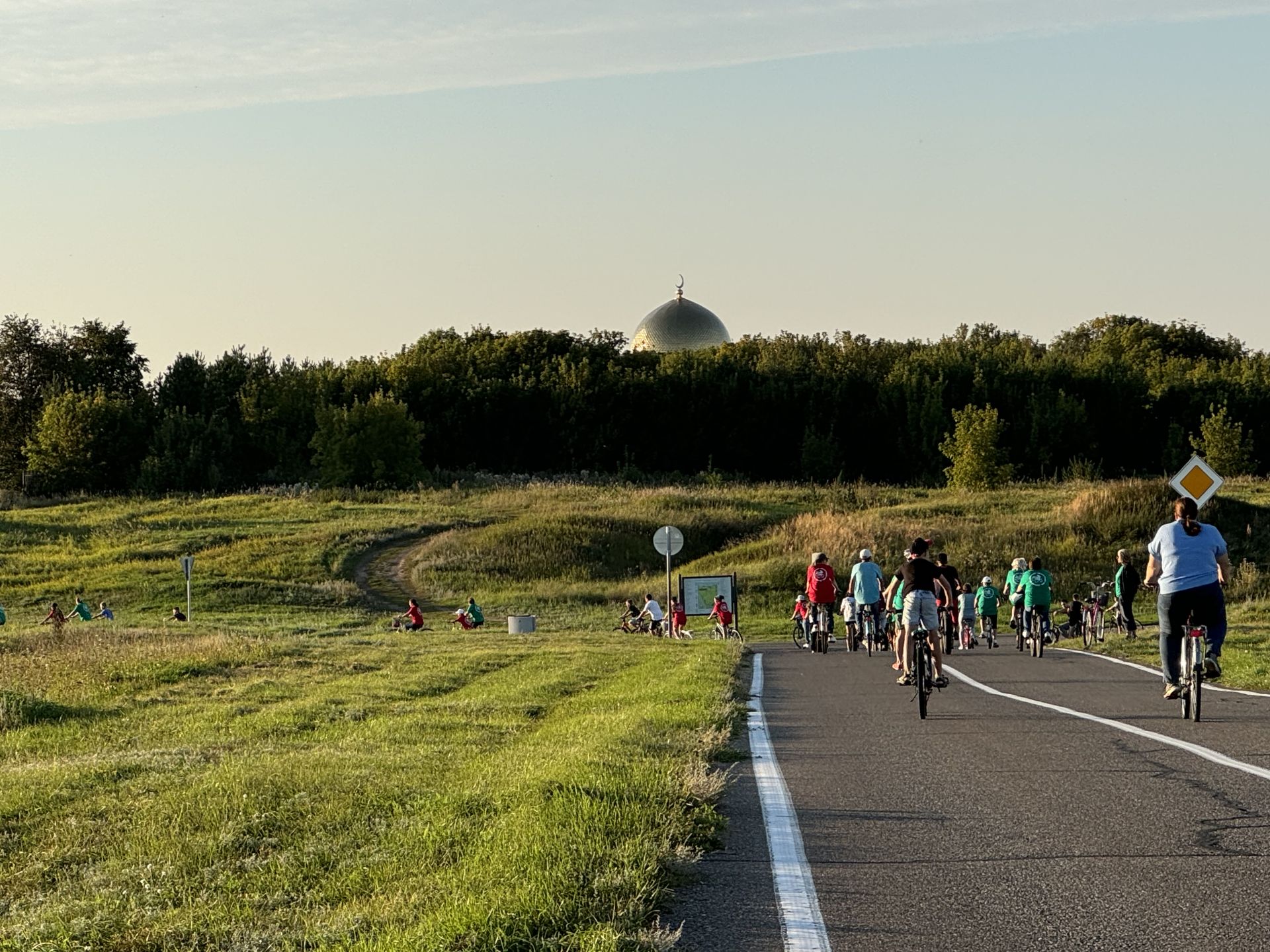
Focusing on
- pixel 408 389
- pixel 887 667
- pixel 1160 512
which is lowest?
pixel 887 667

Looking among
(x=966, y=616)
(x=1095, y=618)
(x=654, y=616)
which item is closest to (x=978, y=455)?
(x=654, y=616)

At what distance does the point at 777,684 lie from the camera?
20125 mm

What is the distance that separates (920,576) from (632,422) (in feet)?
248

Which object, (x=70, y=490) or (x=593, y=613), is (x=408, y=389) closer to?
(x=70, y=490)

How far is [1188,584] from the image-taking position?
13.4 metres

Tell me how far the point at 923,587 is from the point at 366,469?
69603 mm

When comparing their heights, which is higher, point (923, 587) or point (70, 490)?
point (70, 490)

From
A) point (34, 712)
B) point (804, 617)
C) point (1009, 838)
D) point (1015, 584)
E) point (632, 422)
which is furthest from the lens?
point (632, 422)

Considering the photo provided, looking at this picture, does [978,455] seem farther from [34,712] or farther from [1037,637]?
[34,712]

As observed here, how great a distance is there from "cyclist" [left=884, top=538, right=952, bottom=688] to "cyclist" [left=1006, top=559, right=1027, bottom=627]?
14252mm

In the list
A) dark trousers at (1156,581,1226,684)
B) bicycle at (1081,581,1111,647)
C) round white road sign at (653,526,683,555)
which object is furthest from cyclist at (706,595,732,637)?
dark trousers at (1156,581,1226,684)

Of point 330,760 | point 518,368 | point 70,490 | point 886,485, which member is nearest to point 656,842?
point 330,760

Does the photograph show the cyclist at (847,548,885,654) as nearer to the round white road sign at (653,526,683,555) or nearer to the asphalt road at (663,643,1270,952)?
the asphalt road at (663,643,1270,952)

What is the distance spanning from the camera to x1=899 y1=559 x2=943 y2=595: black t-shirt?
604 inches
